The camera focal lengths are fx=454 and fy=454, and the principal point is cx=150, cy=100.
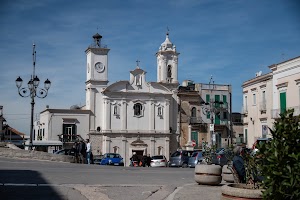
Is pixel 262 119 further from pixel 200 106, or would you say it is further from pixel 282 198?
pixel 282 198

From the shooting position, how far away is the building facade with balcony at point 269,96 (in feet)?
127

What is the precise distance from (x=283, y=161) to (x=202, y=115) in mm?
55849

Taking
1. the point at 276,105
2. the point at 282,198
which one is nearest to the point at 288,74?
the point at 276,105

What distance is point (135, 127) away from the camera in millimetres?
58969

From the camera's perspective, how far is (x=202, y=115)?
61.8 meters

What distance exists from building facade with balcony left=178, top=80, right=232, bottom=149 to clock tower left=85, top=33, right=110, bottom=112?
10.9 m

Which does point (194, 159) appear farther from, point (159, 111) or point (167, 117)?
point (159, 111)

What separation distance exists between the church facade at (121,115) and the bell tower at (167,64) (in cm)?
43

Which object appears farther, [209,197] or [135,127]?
[135,127]

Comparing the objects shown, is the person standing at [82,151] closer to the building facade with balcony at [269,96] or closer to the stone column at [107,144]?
the building facade with balcony at [269,96]

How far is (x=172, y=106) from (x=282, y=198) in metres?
55.5

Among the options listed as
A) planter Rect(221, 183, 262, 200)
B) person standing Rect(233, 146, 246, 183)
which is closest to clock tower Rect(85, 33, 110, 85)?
person standing Rect(233, 146, 246, 183)

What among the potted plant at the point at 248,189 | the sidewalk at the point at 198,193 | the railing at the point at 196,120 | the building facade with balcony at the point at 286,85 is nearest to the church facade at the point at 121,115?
the railing at the point at 196,120

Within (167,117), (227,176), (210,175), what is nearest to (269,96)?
(167,117)
